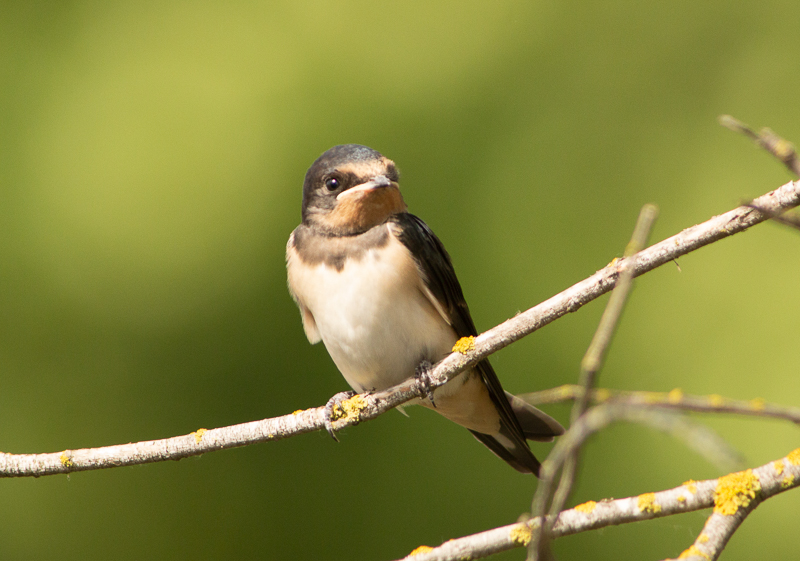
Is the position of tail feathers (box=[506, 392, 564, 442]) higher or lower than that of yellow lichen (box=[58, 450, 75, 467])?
lower

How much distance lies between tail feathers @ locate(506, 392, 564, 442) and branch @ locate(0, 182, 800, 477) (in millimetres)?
745

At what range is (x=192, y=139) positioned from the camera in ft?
14.2

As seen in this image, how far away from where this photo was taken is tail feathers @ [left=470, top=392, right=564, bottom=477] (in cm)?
268

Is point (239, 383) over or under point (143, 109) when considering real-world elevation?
under

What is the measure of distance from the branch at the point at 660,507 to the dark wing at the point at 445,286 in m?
1.02

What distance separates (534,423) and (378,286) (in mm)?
780

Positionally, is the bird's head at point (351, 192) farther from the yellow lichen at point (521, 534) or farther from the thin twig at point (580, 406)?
the thin twig at point (580, 406)

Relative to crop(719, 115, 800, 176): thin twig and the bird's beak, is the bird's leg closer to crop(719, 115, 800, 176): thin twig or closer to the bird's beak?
the bird's beak

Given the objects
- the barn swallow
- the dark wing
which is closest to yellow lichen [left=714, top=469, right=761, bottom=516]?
the barn swallow

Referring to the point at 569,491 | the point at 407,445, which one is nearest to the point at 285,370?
the point at 407,445

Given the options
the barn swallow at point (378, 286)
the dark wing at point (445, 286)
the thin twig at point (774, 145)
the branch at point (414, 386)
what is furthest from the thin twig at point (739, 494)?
the dark wing at point (445, 286)

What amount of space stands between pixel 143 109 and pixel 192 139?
0.36 m

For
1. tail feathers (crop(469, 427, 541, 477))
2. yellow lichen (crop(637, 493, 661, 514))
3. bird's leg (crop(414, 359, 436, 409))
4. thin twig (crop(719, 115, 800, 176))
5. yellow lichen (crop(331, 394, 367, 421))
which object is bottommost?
tail feathers (crop(469, 427, 541, 477))

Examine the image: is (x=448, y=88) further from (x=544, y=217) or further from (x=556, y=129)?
(x=544, y=217)
